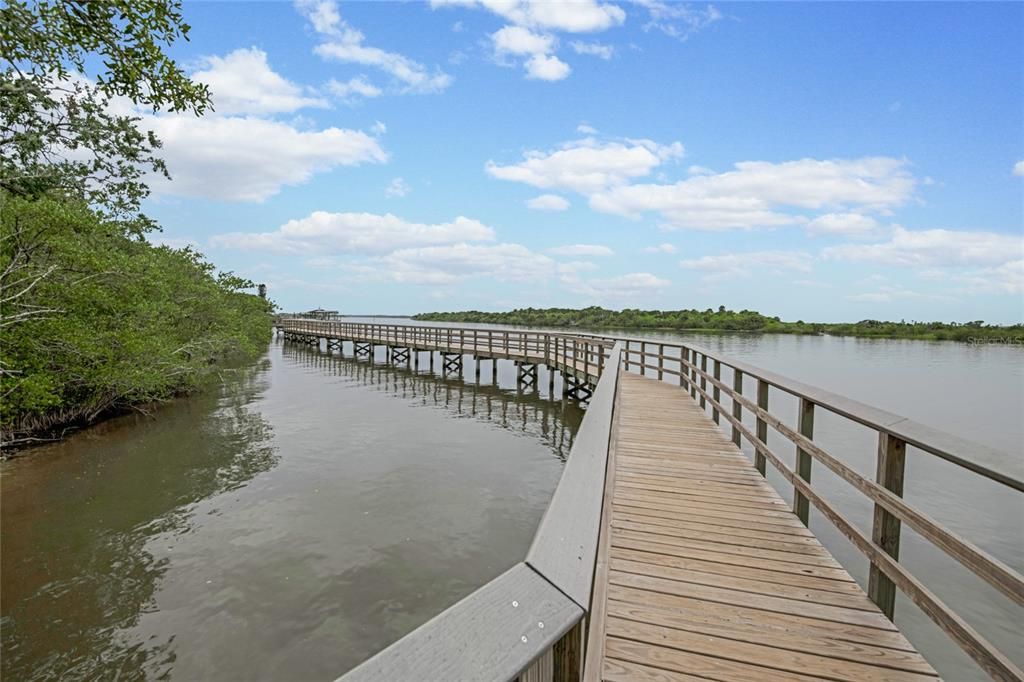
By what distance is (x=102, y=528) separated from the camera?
6641 millimetres

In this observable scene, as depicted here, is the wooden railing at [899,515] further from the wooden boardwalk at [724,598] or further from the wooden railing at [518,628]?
the wooden railing at [518,628]

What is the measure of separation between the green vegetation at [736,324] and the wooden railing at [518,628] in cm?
7447

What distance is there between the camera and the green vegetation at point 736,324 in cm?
5797

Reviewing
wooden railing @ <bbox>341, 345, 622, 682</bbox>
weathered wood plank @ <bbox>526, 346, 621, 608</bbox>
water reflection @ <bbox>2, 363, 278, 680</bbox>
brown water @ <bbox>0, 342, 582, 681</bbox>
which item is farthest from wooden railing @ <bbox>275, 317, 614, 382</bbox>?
wooden railing @ <bbox>341, 345, 622, 682</bbox>

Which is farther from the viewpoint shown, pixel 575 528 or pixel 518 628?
pixel 575 528

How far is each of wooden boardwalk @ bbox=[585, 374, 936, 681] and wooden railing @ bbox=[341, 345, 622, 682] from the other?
771 millimetres

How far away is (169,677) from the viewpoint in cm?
412

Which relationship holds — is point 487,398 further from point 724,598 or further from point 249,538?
point 724,598

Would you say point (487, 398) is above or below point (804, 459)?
below

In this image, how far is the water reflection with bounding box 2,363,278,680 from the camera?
14.5ft

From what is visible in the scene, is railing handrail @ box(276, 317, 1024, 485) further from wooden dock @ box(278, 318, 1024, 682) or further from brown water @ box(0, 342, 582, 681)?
brown water @ box(0, 342, 582, 681)

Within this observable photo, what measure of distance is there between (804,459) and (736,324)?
252ft

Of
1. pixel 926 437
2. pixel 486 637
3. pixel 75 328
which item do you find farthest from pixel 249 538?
pixel 926 437

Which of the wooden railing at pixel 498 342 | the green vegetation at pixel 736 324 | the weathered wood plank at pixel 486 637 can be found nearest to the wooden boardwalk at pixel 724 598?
the weathered wood plank at pixel 486 637
